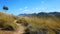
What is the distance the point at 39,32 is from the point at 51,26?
2.04 metres

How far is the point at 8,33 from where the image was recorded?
1070cm

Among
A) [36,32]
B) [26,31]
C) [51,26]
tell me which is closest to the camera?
[36,32]

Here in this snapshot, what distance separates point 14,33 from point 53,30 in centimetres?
309

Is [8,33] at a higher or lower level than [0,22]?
lower

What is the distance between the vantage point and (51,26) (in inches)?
482

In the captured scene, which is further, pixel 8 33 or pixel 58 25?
pixel 58 25

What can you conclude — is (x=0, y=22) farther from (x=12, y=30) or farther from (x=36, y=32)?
(x=36, y=32)

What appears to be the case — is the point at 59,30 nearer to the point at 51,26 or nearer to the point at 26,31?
the point at 51,26

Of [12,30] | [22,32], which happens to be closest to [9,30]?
[12,30]

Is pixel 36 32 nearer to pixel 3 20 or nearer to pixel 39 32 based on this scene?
pixel 39 32

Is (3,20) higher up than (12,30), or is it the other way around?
(3,20)

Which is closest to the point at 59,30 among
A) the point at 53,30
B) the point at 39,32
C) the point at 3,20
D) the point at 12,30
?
the point at 53,30

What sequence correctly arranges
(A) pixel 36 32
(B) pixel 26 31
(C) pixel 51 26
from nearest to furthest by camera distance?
1. (A) pixel 36 32
2. (B) pixel 26 31
3. (C) pixel 51 26

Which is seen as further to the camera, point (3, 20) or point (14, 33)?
point (3, 20)
